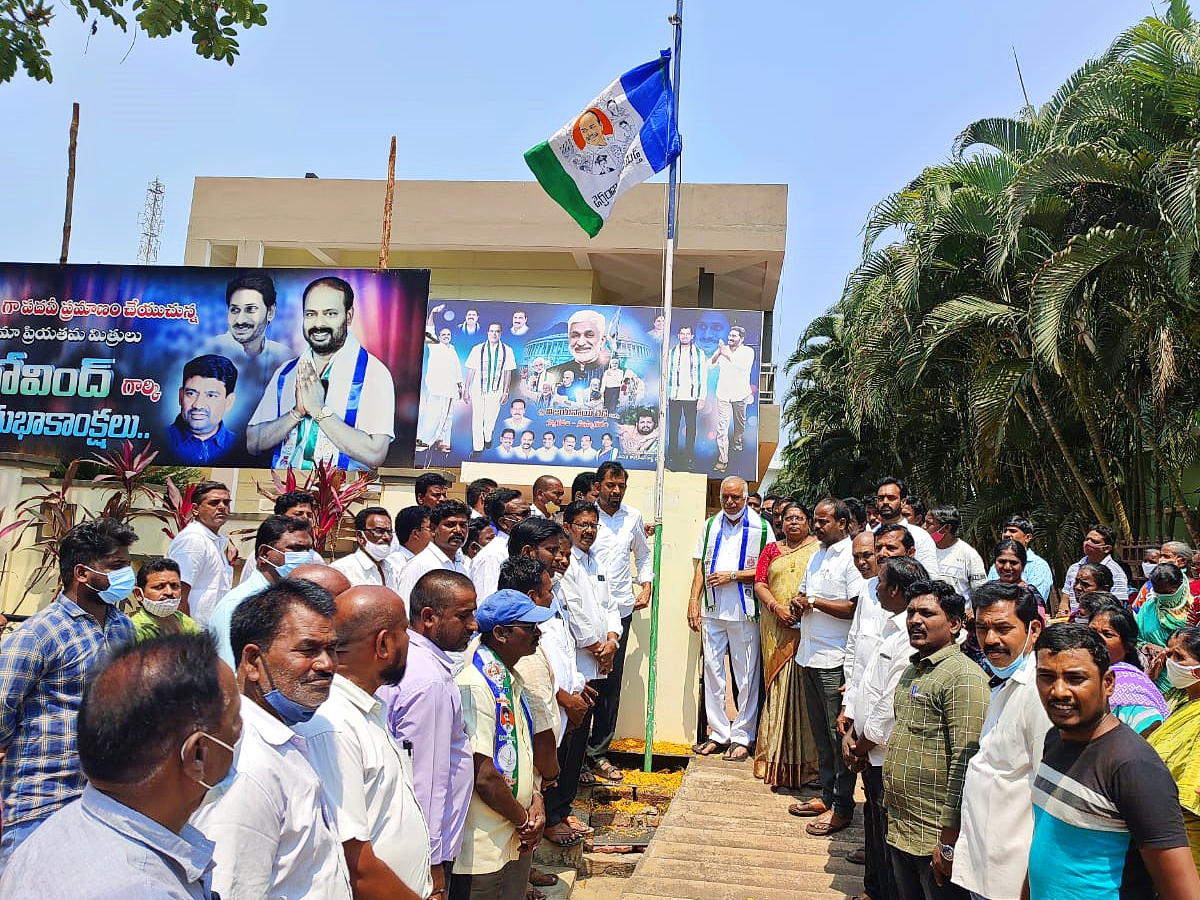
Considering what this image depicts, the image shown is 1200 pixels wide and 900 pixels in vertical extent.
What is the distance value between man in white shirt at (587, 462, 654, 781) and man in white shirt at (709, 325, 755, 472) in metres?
10.5

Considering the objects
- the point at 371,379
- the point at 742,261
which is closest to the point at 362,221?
the point at 742,261

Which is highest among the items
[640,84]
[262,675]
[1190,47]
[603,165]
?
[1190,47]

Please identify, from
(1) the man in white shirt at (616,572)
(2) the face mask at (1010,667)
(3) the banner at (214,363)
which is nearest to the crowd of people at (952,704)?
(2) the face mask at (1010,667)

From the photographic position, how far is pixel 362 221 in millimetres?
21453

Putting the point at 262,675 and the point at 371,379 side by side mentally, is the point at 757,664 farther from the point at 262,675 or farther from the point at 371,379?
the point at 371,379

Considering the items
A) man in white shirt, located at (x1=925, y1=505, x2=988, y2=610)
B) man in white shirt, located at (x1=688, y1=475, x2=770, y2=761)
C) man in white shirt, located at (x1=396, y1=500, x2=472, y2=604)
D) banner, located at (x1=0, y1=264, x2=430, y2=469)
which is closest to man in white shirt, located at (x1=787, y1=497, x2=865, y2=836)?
man in white shirt, located at (x1=688, y1=475, x2=770, y2=761)

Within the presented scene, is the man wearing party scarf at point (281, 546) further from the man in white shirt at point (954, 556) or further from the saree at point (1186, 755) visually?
the man in white shirt at point (954, 556)

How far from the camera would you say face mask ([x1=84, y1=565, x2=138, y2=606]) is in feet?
12.4

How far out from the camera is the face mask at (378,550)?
6.41m

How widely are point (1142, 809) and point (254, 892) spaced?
2330 mm

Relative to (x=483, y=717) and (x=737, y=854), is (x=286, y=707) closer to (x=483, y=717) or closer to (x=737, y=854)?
(x=483, y=717)

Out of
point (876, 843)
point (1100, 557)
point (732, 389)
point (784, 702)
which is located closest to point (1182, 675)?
point (876, 843)

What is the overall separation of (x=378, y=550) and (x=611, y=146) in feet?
13.6

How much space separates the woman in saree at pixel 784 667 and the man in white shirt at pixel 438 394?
38.5 feet
